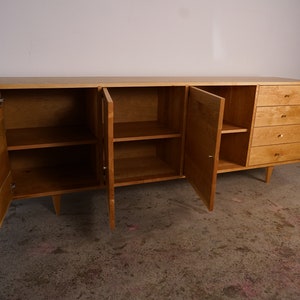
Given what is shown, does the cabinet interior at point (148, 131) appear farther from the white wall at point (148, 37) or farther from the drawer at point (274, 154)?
the drawer at point (274, 154)

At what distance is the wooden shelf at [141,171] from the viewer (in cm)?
161

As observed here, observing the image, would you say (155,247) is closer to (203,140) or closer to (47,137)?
(203,140)

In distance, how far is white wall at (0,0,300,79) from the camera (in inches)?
65.2

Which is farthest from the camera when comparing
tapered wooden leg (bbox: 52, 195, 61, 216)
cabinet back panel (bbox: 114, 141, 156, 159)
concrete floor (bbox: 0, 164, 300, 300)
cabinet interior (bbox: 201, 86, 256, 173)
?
cabinet back panel (bbox: 114, 141, 156, 159)

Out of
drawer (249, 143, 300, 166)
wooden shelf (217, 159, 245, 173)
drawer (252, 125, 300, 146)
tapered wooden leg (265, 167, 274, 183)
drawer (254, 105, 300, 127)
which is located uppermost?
drawer (254, 105, 300, 127)

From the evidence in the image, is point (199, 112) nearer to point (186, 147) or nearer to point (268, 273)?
point (186, 147)

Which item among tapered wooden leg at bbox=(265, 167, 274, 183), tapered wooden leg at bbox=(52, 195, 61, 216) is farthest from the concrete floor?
tapered wooden leg at bbox=(265, 167, 274, 183)

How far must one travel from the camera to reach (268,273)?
3.97 ft

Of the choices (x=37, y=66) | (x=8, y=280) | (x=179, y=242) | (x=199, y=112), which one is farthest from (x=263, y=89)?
(x=8, y=280)

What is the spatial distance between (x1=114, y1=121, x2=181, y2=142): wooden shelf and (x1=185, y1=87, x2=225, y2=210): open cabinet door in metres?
0.13

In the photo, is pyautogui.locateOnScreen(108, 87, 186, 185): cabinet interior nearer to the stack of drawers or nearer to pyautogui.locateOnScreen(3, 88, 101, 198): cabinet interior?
pyautogui.locateOnScreen(3, 88, 101, 198): cabinet interior

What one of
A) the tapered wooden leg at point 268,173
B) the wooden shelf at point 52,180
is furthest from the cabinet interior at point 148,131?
the tapered wooden leg at point 268,173

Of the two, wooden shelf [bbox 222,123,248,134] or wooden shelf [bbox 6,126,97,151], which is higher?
wooden shelf [bbox 222,123,248,134]

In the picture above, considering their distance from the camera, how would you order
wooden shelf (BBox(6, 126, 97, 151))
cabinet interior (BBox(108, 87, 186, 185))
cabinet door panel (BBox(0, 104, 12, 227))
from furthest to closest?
cabinet interior (BBox(108, 87, 186, 185)), wooden shelf (BBox(6, 126, 97, 151)), cabinet door panel (BBox(0, 104, 12, 227))
